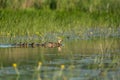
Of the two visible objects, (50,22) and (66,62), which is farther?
(50,22)

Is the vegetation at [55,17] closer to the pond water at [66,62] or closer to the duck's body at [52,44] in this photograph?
the duck's body at [52,44]

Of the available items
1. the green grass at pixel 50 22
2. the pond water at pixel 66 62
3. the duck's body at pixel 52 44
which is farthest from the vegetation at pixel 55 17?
the pond water at pixel 66 62

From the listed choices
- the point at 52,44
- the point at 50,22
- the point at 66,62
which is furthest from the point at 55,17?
the point at 66,62

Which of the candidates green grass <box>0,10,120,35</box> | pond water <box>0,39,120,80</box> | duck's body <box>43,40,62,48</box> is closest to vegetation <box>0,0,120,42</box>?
green grass <box>0,10,120,35</box>

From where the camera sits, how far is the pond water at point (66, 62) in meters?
10.3

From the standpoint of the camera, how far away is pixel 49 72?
1071cm

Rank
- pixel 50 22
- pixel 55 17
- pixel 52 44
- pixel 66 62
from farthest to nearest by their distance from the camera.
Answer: pixel 55 17, pixel 50 22, pixel 52 44, pixel 66 62

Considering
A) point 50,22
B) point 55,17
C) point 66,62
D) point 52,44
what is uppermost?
point 55,17

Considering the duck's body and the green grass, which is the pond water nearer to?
the duck's body

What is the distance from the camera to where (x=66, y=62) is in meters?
12.0

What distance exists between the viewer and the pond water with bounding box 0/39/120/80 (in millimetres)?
10344

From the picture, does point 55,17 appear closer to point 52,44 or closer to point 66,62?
point 52,44

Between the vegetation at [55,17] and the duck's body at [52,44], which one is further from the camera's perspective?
the vegetation at [55,17]

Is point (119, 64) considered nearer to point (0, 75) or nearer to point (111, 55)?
point (111, 55)
